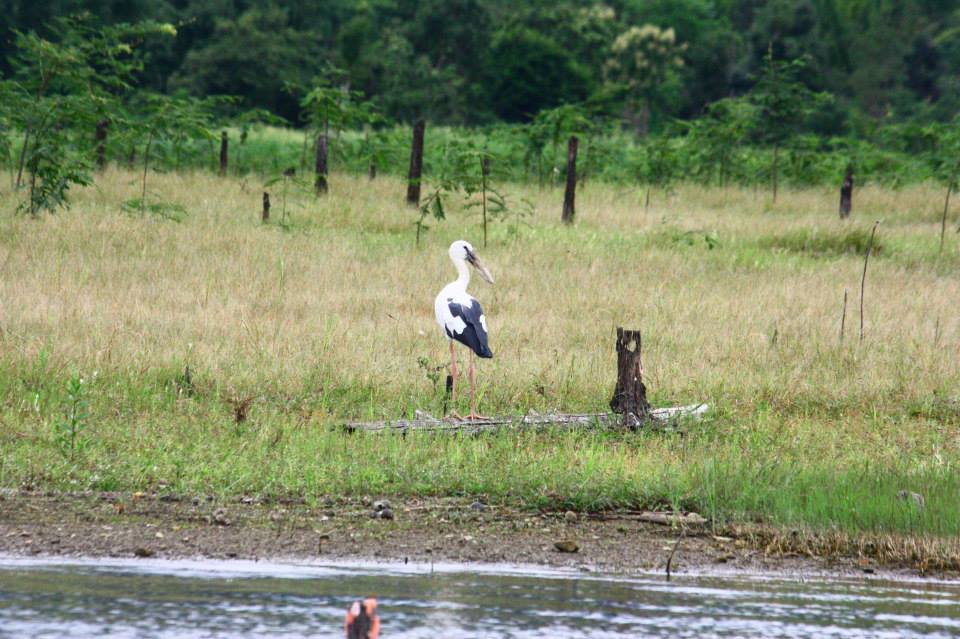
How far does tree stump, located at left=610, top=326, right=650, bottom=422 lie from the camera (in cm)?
934

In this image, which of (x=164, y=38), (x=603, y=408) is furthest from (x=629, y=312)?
(x=164, y=38)

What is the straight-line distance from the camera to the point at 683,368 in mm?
11422

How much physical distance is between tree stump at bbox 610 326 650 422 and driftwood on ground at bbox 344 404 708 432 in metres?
0.08

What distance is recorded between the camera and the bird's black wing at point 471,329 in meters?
9.56

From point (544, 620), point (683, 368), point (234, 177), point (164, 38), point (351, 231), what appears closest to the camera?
point (544, 620)

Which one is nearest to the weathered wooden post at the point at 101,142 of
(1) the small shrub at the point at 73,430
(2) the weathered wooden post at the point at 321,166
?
(2) the weathered wooden post at the point at 321,166

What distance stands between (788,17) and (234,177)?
34.3 metres

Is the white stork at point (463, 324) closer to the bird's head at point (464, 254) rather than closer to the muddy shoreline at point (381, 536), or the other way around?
the bird's head at point (464, 254)

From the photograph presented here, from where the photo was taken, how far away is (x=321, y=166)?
2089 centimetres

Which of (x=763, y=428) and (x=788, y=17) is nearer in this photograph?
(x=763, y=428)

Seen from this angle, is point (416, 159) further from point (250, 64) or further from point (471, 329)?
point (250, 64)

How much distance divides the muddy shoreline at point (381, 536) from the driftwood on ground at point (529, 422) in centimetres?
119

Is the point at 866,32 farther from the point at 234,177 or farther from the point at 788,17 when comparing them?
the point at 234,177

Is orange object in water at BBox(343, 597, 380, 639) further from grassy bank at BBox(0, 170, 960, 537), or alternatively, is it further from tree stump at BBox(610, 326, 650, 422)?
tree stump at BBox(610, 326, 650, 422)
